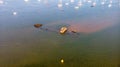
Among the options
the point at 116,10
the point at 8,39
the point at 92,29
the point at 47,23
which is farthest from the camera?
the point at 116,10

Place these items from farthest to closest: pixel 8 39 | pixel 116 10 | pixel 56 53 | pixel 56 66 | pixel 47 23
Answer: pixel 116 10
pixel 47 23
pixel 8 39
pixel 56 53
pixel 56 66

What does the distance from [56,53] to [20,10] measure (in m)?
4.52

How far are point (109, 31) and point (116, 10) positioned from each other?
2754 millimetres

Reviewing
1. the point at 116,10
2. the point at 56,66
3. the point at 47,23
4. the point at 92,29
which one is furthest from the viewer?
the point at 116,10

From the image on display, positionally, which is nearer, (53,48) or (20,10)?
(53,48)

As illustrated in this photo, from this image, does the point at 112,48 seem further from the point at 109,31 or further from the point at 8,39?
the point at 8,39

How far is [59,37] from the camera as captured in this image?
754cm

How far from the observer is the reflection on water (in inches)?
246

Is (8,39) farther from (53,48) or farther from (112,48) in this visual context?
(112,48)

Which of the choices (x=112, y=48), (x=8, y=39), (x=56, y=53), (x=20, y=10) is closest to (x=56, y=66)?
(x=56, y=53)

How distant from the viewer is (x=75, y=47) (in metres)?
6.94

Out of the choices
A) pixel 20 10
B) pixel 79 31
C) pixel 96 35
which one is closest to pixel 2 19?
pixel 20 10

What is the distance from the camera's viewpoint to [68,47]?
6941 mm

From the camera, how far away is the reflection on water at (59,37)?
20.5 ft
